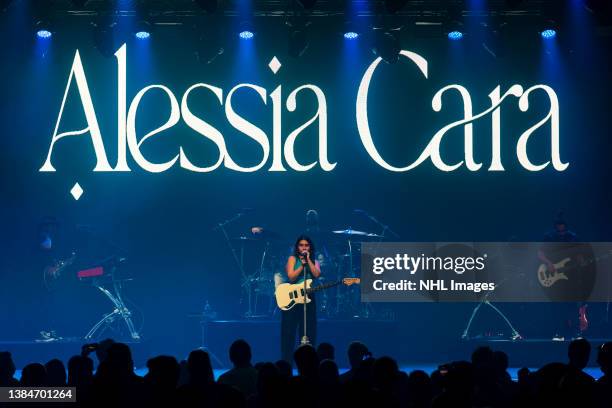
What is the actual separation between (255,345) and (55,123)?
181 inches

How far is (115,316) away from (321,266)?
3.21 meters

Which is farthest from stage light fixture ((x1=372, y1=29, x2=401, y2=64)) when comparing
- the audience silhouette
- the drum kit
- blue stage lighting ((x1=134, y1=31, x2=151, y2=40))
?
the audience silhouette

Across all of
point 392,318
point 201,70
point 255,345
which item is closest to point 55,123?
point 201,70

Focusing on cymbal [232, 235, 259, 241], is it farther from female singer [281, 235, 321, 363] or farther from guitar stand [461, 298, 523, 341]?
guitar stand [461, 298, 523, 341]

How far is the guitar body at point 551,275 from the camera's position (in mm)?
12523

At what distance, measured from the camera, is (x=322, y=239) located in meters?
13.1

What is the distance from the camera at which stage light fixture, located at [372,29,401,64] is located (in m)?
12.7

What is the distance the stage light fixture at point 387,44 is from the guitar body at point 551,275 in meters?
3.71

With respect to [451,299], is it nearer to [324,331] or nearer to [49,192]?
[324,331]

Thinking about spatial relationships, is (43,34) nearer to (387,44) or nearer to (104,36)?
(104,36)

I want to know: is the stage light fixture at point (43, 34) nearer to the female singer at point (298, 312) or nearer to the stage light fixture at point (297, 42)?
the stage light fixture at point (297, 42)

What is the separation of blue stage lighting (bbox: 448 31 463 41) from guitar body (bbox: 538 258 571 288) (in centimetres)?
360

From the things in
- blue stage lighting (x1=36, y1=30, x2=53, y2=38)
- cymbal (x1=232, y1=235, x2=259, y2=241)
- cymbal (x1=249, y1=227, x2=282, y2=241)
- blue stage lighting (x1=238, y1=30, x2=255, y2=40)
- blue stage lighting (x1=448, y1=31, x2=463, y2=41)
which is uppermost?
blue stage lighting (x1=36, y1=30, x2=53, y2=38)

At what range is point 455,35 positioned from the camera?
1324 centimetres
